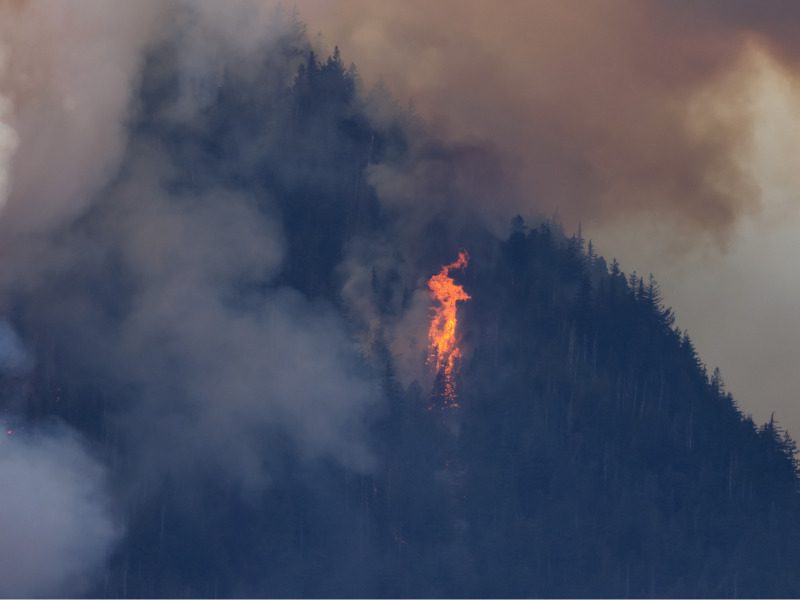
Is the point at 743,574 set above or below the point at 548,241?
below

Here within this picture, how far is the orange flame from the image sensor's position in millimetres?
173125

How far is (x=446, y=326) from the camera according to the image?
575 ft

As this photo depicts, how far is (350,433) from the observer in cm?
16925

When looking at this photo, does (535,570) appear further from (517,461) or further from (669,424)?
(669,424)

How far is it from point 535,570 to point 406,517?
13821 millimetres

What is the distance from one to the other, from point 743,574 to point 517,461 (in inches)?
1018

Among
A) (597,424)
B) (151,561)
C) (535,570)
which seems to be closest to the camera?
(151,561)

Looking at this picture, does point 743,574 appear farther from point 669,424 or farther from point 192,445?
point 192,445

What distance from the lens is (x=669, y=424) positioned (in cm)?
18338

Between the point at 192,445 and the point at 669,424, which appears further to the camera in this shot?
the point at 669,424

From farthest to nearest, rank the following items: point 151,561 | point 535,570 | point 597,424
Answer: point 597,424, point 535,570, point 151,561

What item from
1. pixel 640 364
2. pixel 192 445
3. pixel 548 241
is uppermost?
pixel 548 241

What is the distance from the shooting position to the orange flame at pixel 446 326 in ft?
568

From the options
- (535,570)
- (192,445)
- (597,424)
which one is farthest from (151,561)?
(597,424)
